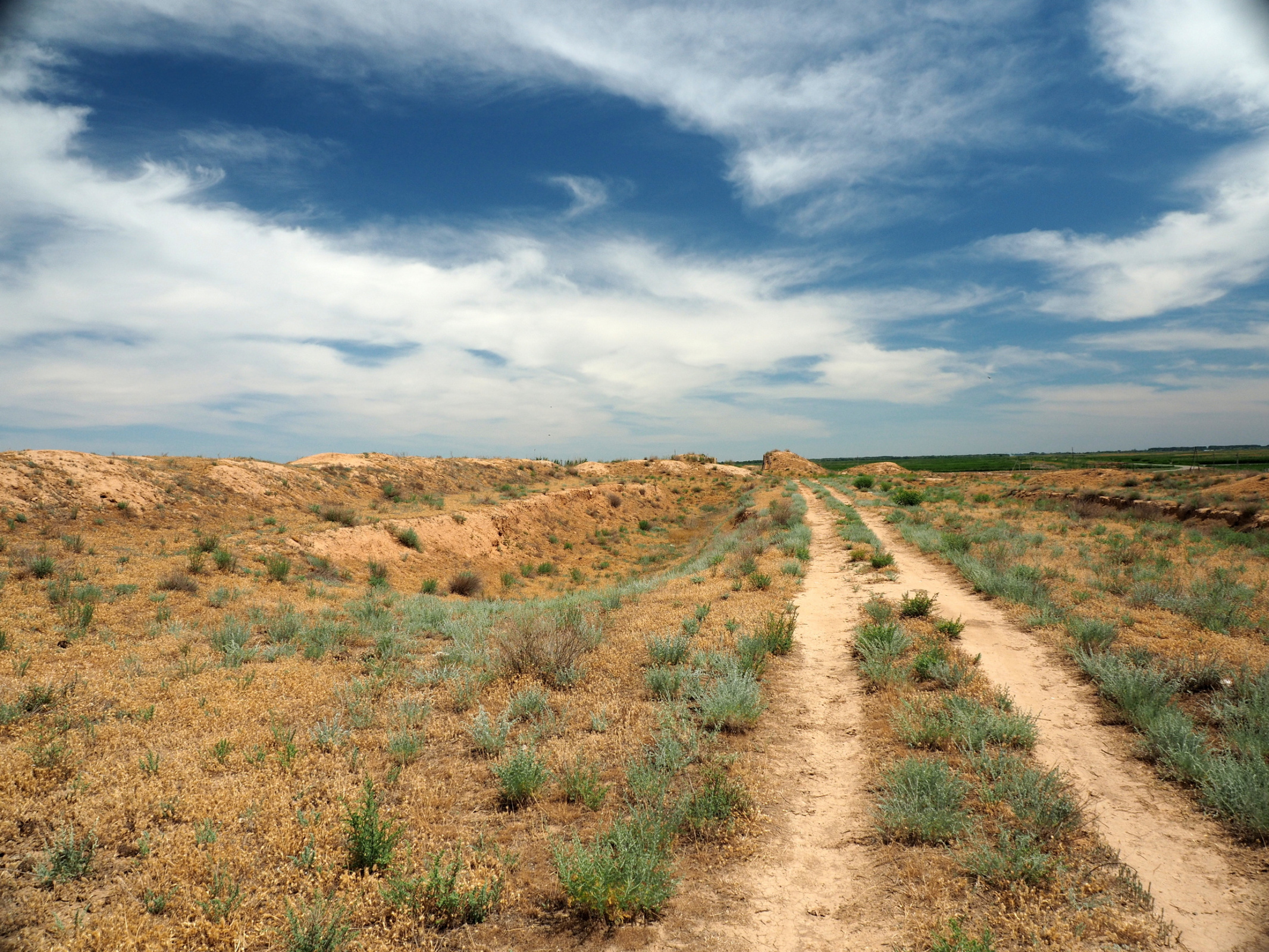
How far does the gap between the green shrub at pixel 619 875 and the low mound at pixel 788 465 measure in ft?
246

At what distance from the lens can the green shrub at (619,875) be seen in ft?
11.5

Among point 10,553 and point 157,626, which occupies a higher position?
point 10,553

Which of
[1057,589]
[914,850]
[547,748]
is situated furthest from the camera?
[1057,589]

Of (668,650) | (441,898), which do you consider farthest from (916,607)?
(441,898)

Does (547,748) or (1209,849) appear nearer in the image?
(1209,849)

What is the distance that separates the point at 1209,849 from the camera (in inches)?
148

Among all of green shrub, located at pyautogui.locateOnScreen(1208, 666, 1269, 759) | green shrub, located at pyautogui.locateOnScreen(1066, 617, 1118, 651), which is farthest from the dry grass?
green shrub, located at pyautogui.locateOnScreen(1066, 617, 1118, 651)

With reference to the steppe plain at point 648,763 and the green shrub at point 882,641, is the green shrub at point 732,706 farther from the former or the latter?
the green shrub at point 882,641

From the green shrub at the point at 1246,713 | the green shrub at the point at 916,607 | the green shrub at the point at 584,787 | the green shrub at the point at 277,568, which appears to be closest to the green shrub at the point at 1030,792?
the green shrub at the point at 1246,713

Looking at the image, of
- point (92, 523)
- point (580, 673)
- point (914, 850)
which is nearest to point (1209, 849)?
point (914, 850)

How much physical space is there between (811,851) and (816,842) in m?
0.12

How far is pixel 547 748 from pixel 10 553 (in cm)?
1504

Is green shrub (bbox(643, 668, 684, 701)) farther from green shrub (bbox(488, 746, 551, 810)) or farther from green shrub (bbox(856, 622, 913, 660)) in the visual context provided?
green shrub (bbox(856, 622, 913, 660))

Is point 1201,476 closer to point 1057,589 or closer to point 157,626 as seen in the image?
point 1057,589
